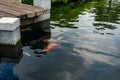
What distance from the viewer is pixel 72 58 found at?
8.09 meters

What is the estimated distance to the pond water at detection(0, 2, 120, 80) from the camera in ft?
22.0

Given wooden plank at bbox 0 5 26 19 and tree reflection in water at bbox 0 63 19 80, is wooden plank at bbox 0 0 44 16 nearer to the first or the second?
wooden plank at bbox 0 5 26 19

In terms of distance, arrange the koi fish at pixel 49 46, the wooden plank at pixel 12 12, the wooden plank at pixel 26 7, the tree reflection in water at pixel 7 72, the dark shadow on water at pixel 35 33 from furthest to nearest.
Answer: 1. the wooden plank at pixel 26 7
2. the wooden plank at pixel 12 12
3. the dark shadow on water at pixel 35 33
4. the koi fish at pixel 49 46
5. the tree reflection in water at pixel 7 72

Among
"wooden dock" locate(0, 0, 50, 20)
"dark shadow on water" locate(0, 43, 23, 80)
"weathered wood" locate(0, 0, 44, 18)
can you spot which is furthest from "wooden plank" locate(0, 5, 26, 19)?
"dark shadow on water" locate(0, 43, 23, 80)

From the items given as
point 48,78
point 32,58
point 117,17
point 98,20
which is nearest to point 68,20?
point 98,20

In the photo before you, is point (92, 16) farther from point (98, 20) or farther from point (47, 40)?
point (47, 40)

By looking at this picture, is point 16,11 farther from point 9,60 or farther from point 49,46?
point 9,60

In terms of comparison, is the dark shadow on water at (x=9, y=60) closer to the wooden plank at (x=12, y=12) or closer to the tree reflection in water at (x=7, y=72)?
the tree reflection in water at (x=7, y=72)

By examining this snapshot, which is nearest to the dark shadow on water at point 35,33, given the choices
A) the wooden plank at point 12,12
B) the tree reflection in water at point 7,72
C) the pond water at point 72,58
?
the pond water at point 72,58

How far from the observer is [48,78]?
650 cm

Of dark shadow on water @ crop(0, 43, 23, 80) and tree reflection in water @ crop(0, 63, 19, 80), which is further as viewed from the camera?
dark shadow on water @ crop(0, 43, 23, 80)

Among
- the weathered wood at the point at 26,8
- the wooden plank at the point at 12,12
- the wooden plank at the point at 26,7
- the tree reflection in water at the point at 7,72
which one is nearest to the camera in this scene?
the tree reflection in water at the point at 7,72

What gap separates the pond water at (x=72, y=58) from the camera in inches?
265

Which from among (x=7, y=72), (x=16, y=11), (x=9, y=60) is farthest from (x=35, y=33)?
(x=7, y=72)
